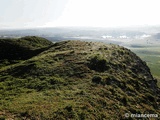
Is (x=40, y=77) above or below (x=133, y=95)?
above

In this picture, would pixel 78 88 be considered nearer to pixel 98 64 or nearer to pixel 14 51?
pixel 98 64

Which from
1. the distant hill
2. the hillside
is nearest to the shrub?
the hillside

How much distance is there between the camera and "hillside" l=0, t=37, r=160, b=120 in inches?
1019

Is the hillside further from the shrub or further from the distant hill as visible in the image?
the distant hill

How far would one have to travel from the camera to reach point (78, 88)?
33406 mm

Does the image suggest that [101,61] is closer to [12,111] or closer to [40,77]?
[40,77]

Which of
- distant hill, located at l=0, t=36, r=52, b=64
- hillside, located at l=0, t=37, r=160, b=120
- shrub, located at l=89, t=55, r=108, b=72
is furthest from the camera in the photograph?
distant hill, located at l=0, t=36, r=52, b=64

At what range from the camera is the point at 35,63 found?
45.5m

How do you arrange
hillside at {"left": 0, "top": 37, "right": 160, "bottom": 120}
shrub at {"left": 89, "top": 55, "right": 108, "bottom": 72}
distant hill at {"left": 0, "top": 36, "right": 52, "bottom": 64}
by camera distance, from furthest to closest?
distant hill at {"left": 0, "top": 36, "right": 52, "bottom": 64} → shrub at {"left": 89, "top": 55, "right": 108, "bottom": 72} → hillside at {"left": 0, "top": 37, "right": 160, "bottom": 120}

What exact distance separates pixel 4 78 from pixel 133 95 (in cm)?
2593

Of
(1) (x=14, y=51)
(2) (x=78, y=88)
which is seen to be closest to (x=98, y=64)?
(2) (x=78, y=88)

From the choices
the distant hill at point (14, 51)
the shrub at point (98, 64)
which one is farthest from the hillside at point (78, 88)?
the distant hill at point (14, 51)

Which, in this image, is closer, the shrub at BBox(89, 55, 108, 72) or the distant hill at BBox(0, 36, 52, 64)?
the shrub at BBox(89, 55, 108, 72)

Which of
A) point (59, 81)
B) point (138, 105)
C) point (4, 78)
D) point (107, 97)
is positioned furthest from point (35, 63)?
point (138, 105)
